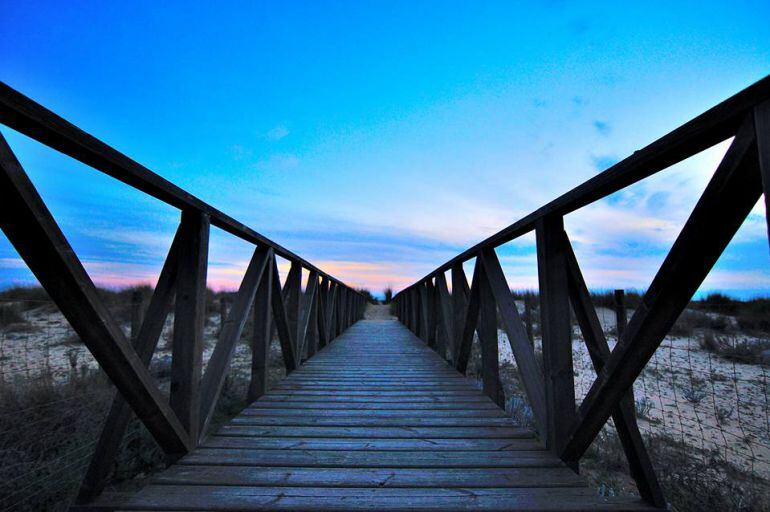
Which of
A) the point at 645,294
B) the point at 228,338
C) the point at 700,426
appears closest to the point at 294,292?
the point at 228,338

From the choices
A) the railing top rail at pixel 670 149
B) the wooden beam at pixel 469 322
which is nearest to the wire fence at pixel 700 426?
the wooden beam at pixel 469 322

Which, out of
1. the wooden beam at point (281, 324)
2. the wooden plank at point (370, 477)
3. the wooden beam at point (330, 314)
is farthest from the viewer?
the wooden beam at point (330, 314)

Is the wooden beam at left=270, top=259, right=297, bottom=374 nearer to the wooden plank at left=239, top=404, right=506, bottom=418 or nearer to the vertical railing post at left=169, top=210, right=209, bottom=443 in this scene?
the wooden plank at left=239, top=404, right=506, bottom=418

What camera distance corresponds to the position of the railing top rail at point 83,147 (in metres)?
1.07

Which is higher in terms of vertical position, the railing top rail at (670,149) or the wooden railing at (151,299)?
the railing top rail at (670,149)

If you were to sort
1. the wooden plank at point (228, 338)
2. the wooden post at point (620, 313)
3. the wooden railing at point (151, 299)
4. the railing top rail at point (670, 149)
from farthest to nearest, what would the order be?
the wooden post at point (620, 313) → the wooden plank at point (228, 338) → the wooden railing at point (151, 299) → the railing top rail at point (670, 149)

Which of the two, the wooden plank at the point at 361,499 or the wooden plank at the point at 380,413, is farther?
the wooden plank at the point at 380,413

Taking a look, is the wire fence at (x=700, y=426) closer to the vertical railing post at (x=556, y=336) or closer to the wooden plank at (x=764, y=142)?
the vertical railing post at (x=556, y=336)

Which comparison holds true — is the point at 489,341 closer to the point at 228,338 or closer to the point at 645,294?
the point at 645,294

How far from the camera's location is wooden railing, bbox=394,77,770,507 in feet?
3.32

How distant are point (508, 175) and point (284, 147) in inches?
227

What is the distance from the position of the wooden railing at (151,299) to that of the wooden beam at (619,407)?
1.92m

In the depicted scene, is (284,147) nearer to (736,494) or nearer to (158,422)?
(158,422)

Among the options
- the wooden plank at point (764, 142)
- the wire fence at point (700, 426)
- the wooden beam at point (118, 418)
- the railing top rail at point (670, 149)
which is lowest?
the wire fence at point (700, 426)
